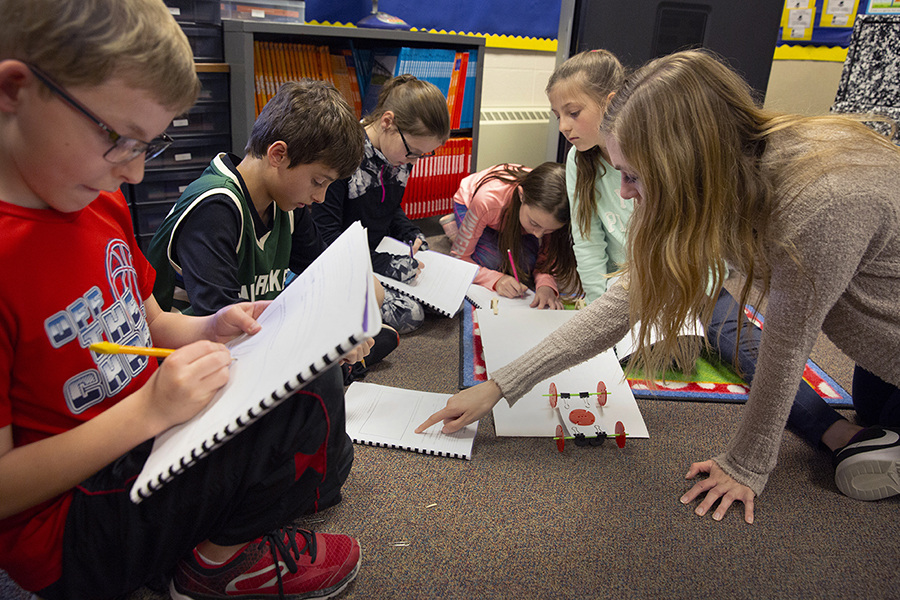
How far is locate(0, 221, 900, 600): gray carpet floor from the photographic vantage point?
2.81 ft

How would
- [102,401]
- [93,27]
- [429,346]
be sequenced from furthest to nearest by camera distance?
[429,346] < [102,401] < [93,27]

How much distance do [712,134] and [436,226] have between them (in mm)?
1961

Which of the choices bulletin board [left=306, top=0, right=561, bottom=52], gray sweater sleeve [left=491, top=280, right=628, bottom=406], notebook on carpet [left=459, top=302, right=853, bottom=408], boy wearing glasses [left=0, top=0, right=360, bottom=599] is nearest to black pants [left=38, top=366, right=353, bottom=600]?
boy wearing glasses [left=0, top=0, right=360, bottom=599]

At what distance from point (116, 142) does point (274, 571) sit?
57 centimetres

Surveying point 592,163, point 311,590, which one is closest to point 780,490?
point 311,590

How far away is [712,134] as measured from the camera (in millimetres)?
837

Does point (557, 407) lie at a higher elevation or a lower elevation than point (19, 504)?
lower

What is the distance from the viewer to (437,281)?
175cm

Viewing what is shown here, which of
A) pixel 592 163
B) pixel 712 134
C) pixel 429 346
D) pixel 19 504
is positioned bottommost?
pixel 429 346

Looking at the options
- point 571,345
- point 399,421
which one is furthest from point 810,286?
point 399,421

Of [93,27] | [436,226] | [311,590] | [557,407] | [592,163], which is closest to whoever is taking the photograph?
[93,27]

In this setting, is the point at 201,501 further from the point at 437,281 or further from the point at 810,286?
the point at 437,281

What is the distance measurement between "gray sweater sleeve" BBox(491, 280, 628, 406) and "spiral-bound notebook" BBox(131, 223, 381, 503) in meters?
0.50

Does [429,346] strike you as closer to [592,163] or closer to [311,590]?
[592,163]
